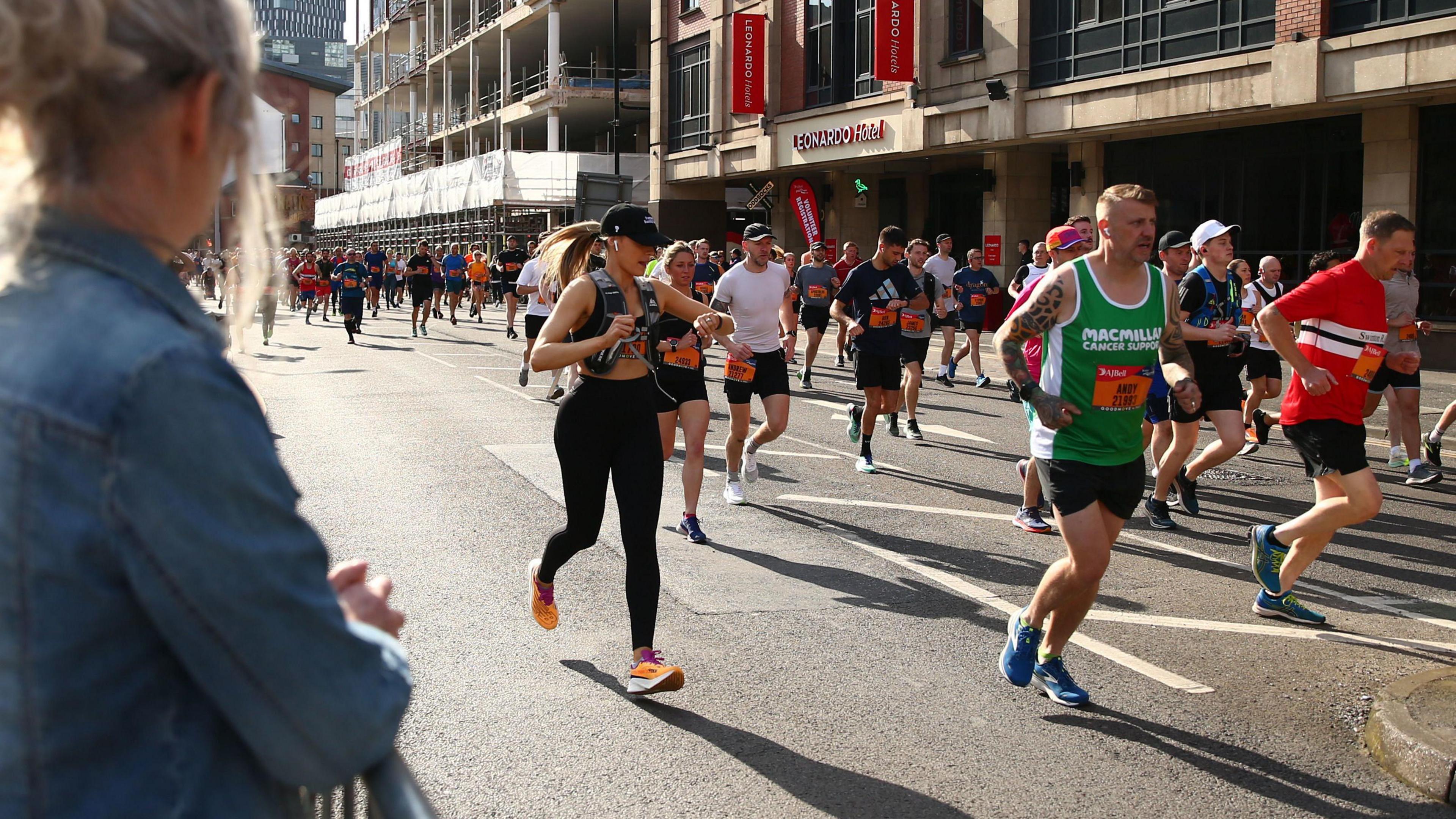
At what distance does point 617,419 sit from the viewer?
527 centimetres

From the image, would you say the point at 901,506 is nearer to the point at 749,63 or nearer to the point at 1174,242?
the point at 1174,242

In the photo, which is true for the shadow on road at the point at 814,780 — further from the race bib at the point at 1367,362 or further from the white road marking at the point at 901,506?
the white road marking at the point at 901,506

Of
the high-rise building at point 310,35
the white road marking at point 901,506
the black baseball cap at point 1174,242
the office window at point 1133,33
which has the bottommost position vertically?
the white road marking at point 901,506

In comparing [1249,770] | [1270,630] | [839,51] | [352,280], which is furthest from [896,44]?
[1249,770]

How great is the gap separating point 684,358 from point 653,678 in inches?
146

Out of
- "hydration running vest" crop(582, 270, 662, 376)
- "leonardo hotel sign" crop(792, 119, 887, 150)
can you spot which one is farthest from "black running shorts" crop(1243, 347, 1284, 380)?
"leonardo hotel sign" crop(792, 119, 887, 150)

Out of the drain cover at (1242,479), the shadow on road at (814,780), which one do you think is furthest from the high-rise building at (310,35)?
the shadow on road at (814,780)

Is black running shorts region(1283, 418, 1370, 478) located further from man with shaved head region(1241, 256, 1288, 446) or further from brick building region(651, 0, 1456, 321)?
brick building region(651, 0, 1456, 321)

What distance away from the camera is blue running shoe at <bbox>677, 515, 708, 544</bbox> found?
8.09 m

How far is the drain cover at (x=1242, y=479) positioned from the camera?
416 inches

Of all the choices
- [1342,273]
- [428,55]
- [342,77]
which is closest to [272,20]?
[342,77]

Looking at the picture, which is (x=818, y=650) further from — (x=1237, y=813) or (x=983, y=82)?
(x=983, y=82)

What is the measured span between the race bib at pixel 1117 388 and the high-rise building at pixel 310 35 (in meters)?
127

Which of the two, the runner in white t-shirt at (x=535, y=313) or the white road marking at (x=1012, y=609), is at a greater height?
the runner in white t-shirt at (x=535, y=313)
